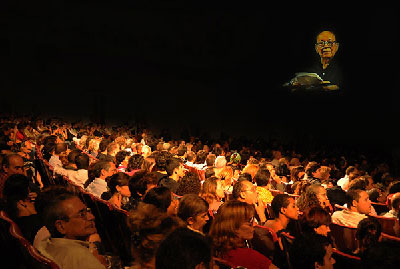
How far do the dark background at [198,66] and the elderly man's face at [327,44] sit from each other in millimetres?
317

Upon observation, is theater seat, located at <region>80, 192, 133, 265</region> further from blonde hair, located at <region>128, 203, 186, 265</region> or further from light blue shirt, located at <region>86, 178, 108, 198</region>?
light blue shirt, located at <region>86, 178, 108, 198</region>

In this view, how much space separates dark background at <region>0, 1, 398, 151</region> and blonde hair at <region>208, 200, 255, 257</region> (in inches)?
576

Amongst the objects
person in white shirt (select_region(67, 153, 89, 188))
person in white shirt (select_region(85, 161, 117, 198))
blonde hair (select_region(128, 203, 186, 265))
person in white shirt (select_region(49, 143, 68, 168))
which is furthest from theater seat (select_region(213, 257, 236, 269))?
person in white shirt (select_region(49, 143, 68, 168))

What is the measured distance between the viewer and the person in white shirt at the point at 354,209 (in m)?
3.60

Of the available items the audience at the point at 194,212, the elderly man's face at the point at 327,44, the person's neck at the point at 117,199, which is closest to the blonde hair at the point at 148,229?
the audience at the point at 194,212

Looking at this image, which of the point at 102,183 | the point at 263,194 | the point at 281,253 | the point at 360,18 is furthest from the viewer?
the point at 360,18

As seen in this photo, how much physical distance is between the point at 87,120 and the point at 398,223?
1684 cm

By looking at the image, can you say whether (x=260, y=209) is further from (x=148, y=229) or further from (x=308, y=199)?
(x=148, y=229)

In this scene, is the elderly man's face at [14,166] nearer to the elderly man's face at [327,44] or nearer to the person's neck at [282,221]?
the person's neck at [282,221]

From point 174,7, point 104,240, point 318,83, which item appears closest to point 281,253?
point 104,240

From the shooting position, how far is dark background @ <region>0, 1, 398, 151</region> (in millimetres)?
15898

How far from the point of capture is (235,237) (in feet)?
7.71

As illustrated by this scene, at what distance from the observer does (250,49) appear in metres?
19.6

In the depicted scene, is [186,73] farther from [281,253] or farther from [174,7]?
[281,253]
